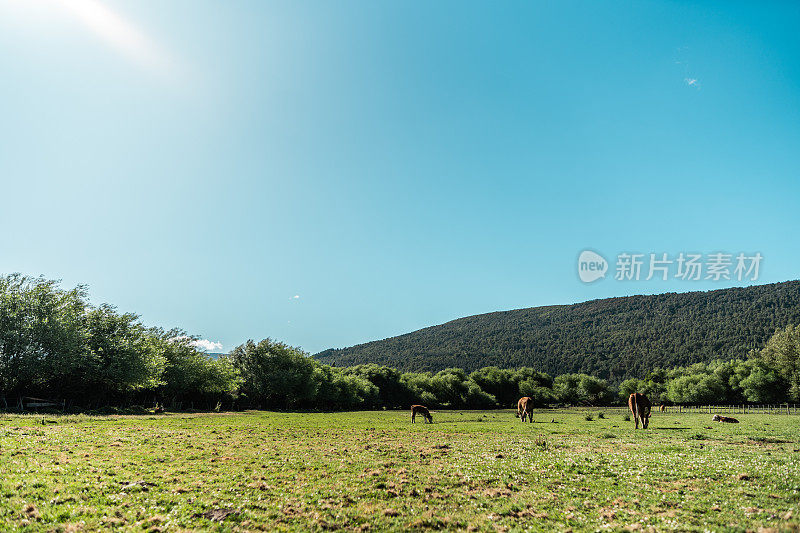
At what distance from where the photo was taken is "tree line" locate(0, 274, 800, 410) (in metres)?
44.8

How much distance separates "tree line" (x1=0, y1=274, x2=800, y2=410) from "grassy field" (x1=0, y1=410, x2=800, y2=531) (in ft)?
102

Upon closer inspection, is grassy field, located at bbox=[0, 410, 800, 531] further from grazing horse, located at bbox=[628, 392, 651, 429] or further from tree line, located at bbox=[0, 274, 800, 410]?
tree line, located at bbox=[0, 274, 800, 410]

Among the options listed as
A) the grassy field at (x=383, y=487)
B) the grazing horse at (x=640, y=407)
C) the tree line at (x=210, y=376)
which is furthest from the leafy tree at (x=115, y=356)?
the grazing horse at (x=640, y=407)

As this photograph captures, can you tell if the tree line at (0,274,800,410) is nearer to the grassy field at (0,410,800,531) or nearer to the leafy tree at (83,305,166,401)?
the leafy tree at (83,305,166,401)

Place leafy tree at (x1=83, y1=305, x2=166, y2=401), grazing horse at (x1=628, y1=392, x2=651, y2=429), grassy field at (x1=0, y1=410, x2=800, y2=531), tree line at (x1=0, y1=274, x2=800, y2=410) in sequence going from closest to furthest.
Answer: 1. grassy field at (x1=0, y1=410, x2=800, y2=531)
2. grazing horse at (x1=628, y1=392, x2=651, y2=429)
3. tree line at (x1=0, y1=274, x2=800, y2=410)
4. leafy tree at (x1=83, y1=305, x2=166, y2=401)

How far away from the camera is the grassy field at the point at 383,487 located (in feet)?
32.2

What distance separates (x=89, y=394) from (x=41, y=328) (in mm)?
17917

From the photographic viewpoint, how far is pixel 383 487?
43.7 ft

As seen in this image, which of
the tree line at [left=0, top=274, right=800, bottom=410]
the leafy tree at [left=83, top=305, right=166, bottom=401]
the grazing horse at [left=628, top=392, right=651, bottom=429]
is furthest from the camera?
the leafy tree at [left=83, top=305, right=166, bottom=401]

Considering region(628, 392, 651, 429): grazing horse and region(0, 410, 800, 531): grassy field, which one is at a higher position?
region(0, 410, 800, 531): grassy field

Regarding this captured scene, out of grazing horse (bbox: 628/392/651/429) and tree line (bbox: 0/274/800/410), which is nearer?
grazing horse (bbox: 628/392/651/429)

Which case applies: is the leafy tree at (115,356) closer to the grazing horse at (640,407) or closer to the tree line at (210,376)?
the tree line at (210,376)

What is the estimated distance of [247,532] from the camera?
9188 mm

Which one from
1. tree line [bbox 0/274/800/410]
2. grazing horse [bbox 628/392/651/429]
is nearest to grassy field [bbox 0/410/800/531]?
grazing horse [bbox 628/392/651/429]
